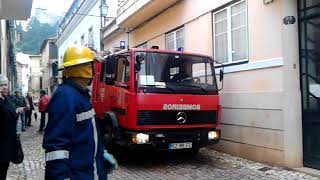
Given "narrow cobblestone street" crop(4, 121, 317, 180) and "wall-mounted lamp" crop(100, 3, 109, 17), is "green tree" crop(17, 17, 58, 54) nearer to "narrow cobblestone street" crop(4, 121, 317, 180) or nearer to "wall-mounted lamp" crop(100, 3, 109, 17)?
"wall-mounted lamp" crop(100, 3, 109, 17)

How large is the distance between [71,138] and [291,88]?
5805 mm

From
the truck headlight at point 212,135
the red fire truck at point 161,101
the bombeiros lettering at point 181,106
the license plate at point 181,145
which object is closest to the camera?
the red fire truck at point 161,101

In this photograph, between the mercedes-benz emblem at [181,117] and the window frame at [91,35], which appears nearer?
the mercedes-benz emblem at [181,117]

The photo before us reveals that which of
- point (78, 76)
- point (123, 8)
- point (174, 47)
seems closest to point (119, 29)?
point (123, 8)

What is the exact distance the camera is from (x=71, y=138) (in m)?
3.05

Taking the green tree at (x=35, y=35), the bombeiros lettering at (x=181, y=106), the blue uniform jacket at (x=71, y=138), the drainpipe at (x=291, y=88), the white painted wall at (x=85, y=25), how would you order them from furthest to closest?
1. the green tree at (x=35, y=35)
2. the white painted wall at (x=85, y=25)
3. the bombeiros lettering at (x=181, y=106)
4. the drainpipe at (x=291, y=88)
5. the blue uniform jacket at (x=71, y=138)

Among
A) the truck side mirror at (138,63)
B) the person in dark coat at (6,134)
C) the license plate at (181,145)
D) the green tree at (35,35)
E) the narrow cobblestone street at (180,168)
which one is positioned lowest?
the narrow cobblestone street at (180,168)

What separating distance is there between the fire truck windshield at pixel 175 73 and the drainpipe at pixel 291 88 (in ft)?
4.91

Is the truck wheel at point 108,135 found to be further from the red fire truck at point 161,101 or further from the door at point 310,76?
the door at point 310,76

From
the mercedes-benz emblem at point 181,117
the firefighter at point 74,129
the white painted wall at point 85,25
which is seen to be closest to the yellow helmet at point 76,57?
the firefighter at point 74,129

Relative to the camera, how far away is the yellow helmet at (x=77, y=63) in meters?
3.28

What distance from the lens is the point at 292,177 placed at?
7.40 meters

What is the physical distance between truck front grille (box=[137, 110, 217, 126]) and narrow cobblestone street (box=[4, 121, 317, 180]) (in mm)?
903

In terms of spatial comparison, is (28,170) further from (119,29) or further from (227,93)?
(119,29)
